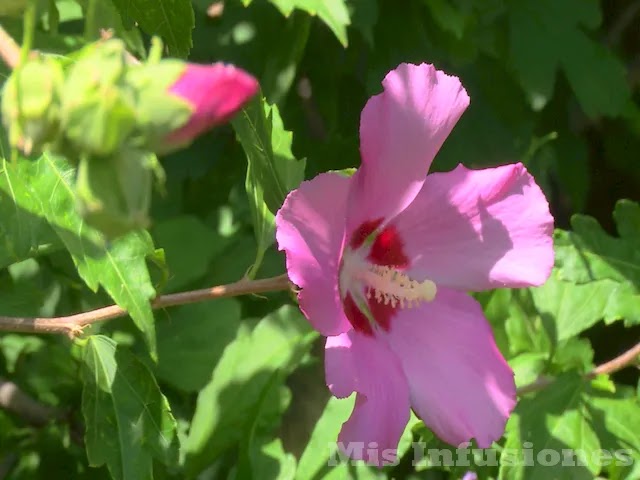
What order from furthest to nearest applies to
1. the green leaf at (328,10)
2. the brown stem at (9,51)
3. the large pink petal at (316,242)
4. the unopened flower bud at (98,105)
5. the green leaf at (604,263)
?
the green leaf at (604,263), the green leaf at (328,10), the large pink petal at (316,242), the brown stem at (9,51), the unopened flower bud at (98,105)

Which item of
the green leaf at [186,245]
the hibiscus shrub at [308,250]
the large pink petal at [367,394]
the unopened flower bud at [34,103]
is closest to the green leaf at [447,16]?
the hibiscus shrub at [308,250]

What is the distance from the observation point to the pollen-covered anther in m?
0.96

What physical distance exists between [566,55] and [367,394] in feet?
3.60

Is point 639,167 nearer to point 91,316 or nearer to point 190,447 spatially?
point 190,447

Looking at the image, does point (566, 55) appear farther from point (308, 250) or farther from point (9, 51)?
point (9, 51)

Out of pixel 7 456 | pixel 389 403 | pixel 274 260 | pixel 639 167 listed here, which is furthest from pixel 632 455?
pixel 639 167

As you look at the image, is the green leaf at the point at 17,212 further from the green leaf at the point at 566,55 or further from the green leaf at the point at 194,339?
the green leaf at the point at 566,55

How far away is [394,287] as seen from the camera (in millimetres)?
968

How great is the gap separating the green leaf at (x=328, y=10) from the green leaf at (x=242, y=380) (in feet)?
1.32

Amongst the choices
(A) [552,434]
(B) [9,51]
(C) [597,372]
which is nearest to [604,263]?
(C) [597,372]

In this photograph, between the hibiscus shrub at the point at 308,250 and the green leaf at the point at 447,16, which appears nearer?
the hibiscus shrub at the point at 308,250

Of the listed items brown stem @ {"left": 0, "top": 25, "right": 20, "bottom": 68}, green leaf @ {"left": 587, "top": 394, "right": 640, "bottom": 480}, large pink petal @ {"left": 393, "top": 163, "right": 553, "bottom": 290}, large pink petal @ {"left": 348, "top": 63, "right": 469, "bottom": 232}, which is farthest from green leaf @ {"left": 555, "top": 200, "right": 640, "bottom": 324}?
brown stem @ {"left": 0, "top": 25, "right": 20, "bottom": 68}

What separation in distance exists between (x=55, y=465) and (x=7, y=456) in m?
0.10

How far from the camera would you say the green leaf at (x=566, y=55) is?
5.50ft
